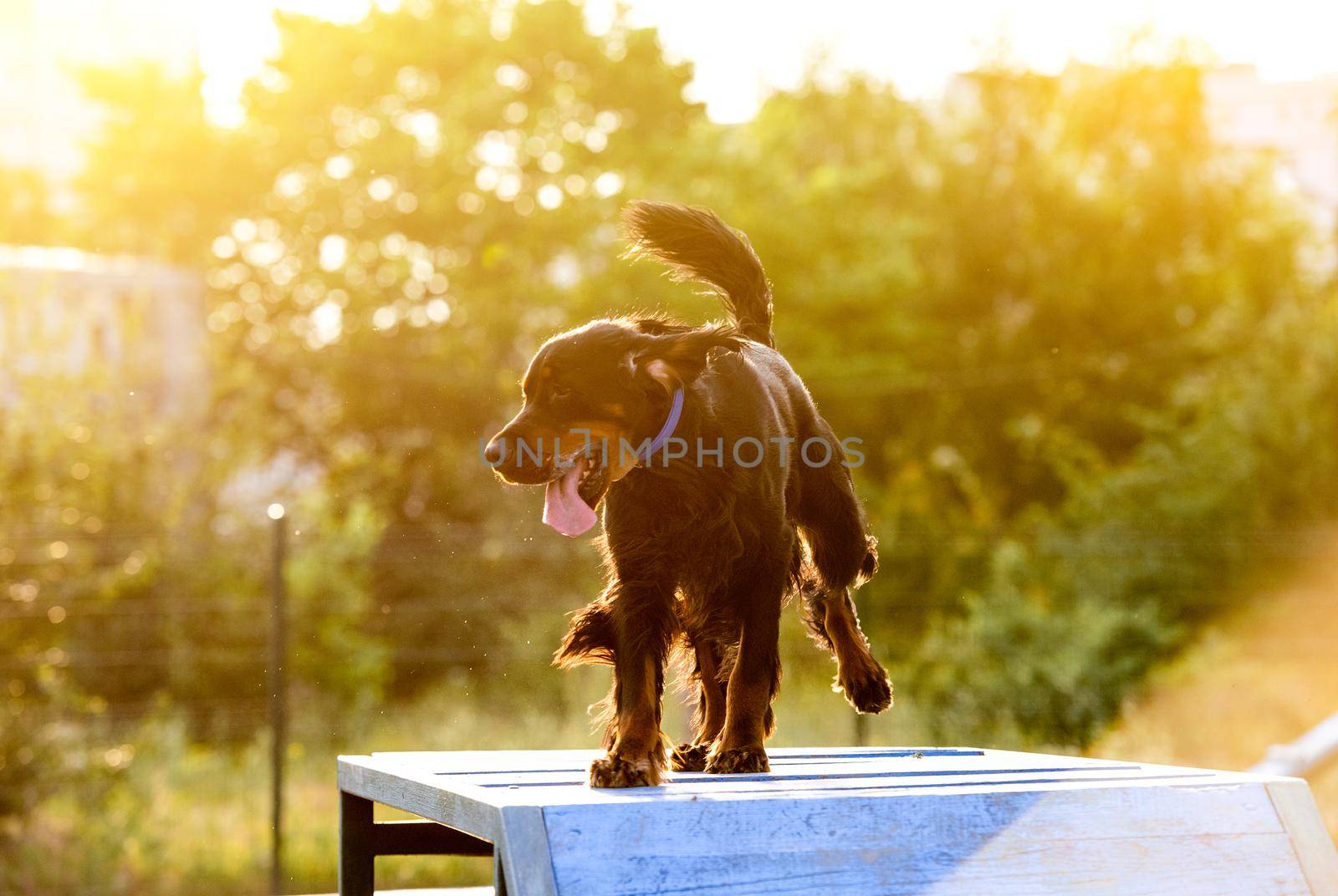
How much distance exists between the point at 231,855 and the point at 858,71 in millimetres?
19894

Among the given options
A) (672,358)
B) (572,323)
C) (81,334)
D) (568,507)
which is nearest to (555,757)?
(568,507)

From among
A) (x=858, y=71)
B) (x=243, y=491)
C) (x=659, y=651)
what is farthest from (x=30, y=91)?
(x=659, y=651)

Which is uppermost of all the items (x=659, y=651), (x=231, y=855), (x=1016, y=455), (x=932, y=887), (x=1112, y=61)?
(x=1112, y=61)

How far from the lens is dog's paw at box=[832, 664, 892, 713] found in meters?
3.31

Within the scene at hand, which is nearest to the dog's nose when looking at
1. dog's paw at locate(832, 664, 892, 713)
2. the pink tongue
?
the pink tongue

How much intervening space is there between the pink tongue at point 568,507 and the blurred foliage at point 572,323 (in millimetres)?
5635

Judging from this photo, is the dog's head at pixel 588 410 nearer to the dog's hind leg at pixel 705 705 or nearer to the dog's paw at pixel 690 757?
the dog's hind leg at pixel 705 705

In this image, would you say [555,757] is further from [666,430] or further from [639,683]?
[666,430]

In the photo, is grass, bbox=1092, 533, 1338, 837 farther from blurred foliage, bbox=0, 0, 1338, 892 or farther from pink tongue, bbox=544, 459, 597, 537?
pink tongue, bbox=544, 459, 597, 537

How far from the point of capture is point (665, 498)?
2.76m

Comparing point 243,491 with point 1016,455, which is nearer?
point 243,491

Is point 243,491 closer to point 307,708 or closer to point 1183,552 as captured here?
point 307,708

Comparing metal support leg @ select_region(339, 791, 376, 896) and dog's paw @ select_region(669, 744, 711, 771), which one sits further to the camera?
metal support leg @ select_region(339, 791, 376, 896)

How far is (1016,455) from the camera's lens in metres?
22.0
